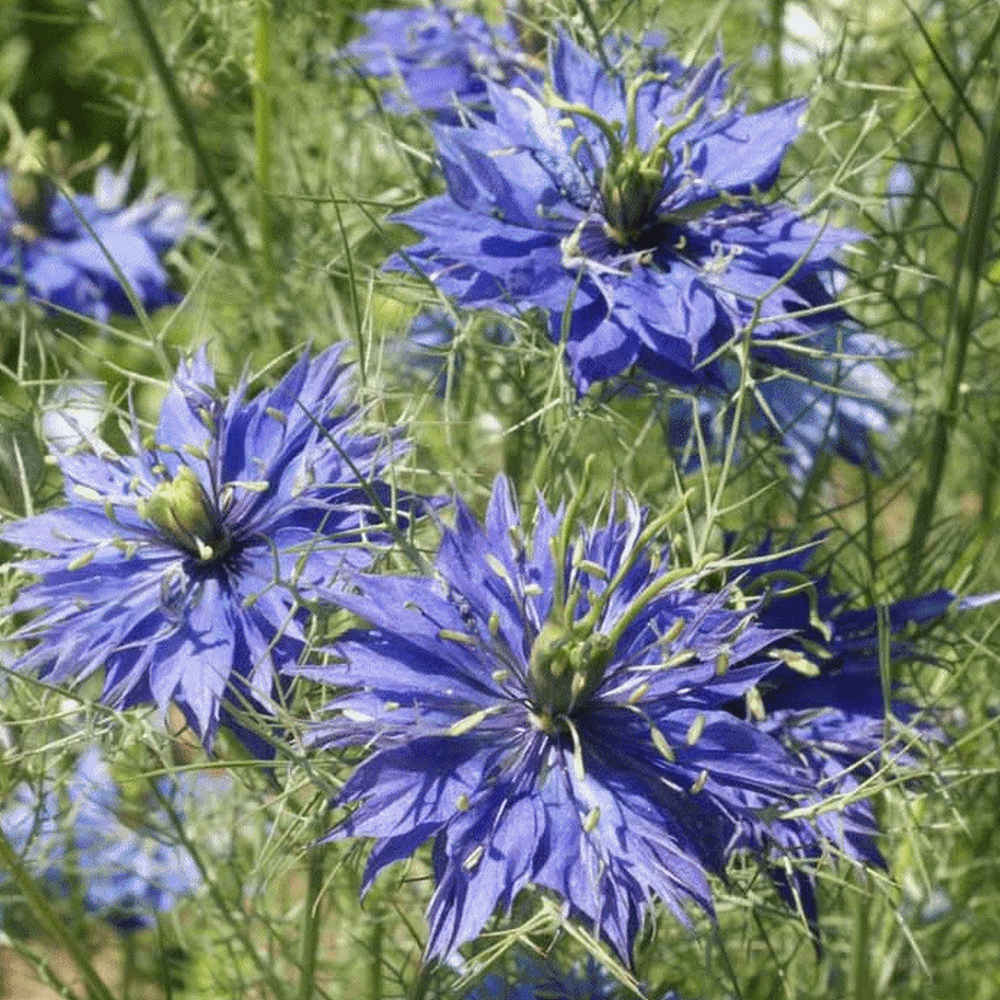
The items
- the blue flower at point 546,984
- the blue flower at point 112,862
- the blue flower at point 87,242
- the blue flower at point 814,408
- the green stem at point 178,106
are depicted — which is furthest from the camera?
the blue flower at point 87,242

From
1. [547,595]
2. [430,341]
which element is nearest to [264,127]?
[430,341]

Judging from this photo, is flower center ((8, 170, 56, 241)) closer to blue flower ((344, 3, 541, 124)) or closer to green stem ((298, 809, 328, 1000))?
blue flower ((344, 3, 541, 124))

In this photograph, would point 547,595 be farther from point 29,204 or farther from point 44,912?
point 29,204

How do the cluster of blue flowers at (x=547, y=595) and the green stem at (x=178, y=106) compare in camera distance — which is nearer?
the cluster of blue flowers at (x=547, y=595)

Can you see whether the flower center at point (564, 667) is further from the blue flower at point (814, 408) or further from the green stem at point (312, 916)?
the blue flower at point (814, 408)

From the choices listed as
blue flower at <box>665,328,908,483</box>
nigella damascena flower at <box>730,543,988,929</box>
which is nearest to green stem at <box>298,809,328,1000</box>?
nigella damascena flower at <box>730,543,988,929</box>

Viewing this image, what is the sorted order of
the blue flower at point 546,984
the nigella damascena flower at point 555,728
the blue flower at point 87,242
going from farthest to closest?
the blue flower at point 87,242, the blue flower at point 546,984, the nigella damascena flower at point 555,728

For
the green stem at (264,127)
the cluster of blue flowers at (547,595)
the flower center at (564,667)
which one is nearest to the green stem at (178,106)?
the green stem at (264,127)
